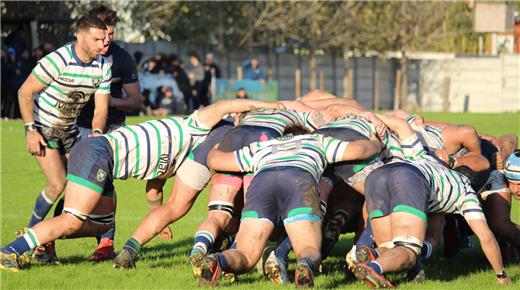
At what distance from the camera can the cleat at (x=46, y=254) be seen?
1048 centimetres

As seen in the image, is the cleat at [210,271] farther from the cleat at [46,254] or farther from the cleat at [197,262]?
the cleat at [46,254]

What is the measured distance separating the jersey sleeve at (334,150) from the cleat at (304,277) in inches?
49.9

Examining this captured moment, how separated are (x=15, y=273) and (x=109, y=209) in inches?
45.2

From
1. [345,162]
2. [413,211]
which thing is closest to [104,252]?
[345,162]

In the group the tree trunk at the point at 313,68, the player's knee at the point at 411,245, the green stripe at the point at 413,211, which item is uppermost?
the green stripe at the point at 413,211

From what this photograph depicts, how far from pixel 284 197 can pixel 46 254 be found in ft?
9.20

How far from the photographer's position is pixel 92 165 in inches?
386

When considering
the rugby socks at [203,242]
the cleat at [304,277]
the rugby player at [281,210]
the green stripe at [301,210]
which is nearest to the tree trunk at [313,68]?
the rugby socks at [203,242]

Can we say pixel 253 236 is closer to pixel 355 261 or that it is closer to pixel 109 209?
pixel 355 261

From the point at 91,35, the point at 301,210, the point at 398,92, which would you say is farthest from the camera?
the point at 398,92

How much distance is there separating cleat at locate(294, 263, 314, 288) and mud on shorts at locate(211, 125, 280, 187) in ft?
5.11

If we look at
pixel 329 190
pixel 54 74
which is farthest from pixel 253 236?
pixel 54 74

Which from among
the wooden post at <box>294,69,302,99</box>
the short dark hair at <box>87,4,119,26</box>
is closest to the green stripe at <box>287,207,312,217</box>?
the short dark hair at <box>87,4,119,26</box>

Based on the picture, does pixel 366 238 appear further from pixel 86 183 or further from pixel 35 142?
pixel 35 142
